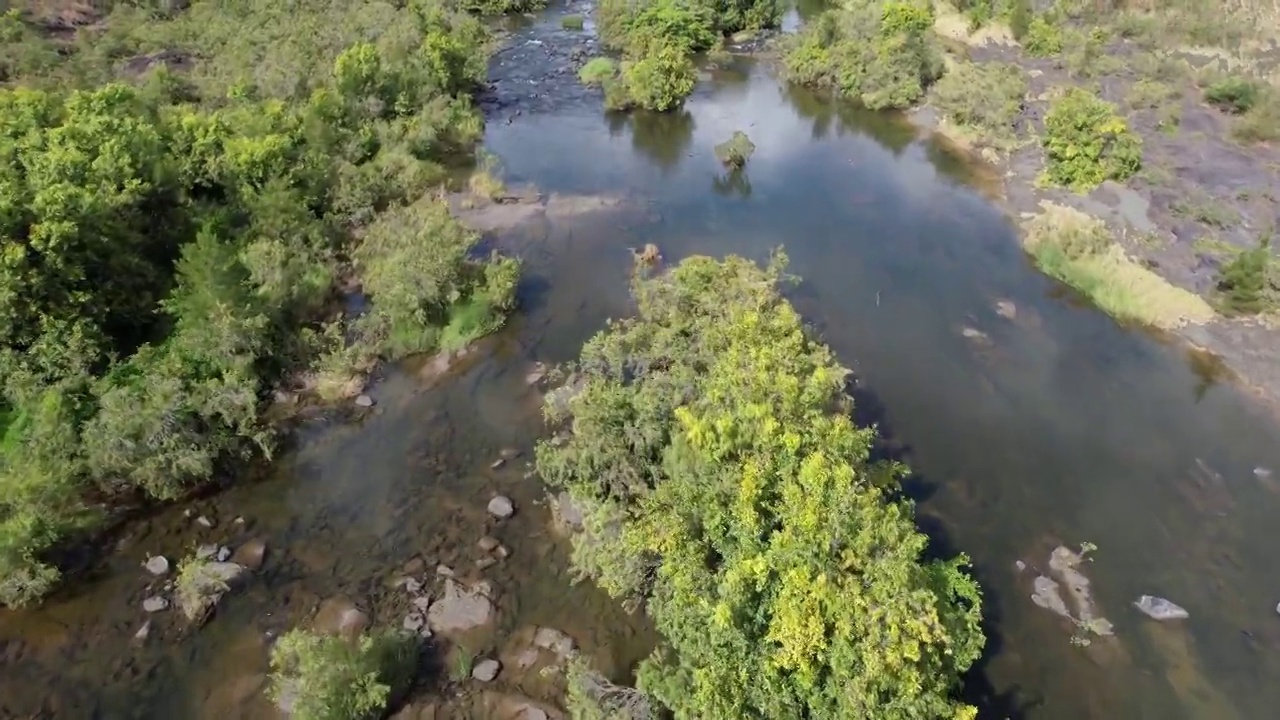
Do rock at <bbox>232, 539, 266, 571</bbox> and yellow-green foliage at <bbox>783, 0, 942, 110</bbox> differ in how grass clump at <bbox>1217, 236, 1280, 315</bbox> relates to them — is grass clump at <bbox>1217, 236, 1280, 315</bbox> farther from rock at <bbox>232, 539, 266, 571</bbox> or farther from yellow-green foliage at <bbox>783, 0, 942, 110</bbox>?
rock at <bbox>232, 539, 266, 571</bbox>

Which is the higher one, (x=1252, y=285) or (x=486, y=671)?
(x=1252, y=285)

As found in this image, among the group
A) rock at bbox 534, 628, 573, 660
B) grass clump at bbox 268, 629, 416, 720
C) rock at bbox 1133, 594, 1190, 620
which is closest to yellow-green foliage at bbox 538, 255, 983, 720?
rock at bbox 534, 628, 573, 660

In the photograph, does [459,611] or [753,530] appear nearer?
[753,530]

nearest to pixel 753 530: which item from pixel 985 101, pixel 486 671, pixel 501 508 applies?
pixel 486 671

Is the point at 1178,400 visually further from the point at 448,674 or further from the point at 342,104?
the point at 342,104

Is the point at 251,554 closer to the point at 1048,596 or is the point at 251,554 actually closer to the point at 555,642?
the point at 555,642

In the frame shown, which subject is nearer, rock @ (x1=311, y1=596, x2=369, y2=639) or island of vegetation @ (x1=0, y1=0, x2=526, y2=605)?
rock @ (x1=311, y1=596, x2=369, y2=639)
